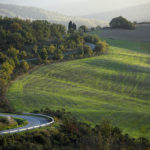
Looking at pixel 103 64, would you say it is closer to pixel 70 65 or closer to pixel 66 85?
pixel 70 65

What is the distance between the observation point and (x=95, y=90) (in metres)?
59.8

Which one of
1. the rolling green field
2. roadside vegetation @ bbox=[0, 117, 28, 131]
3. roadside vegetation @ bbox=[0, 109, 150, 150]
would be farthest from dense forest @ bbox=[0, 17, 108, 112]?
roadside vegetation @ bbox=[0, 109, 150, 150]

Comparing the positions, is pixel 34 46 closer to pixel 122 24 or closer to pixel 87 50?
pixel 87 50

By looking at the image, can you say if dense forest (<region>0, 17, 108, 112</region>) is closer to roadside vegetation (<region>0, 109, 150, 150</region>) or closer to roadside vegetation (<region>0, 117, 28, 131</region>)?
roadside vegetation (<region>0, 117, 28, 131</region>)

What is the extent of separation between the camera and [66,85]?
62531 millimetres

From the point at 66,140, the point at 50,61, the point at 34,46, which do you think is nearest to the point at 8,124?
the point at 66,140

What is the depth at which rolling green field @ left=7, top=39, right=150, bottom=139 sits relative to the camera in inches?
1640

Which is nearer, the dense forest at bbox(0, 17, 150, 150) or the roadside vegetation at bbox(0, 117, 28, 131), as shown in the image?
the dense forest at bbox(0, 17, 150, 150)

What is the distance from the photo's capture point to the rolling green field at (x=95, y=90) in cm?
4166

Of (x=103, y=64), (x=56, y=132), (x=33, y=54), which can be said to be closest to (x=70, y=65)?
(x=103, y=64)

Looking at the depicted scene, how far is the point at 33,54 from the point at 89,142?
7158cm

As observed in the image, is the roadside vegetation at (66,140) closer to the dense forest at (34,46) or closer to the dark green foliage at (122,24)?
the dense forest at (34,46)

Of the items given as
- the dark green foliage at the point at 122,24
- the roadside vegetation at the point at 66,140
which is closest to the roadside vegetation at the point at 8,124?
the roadside vegetation at the point at 66,140

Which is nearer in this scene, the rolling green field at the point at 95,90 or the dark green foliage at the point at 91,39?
the rolling green field at the point at 95,90
